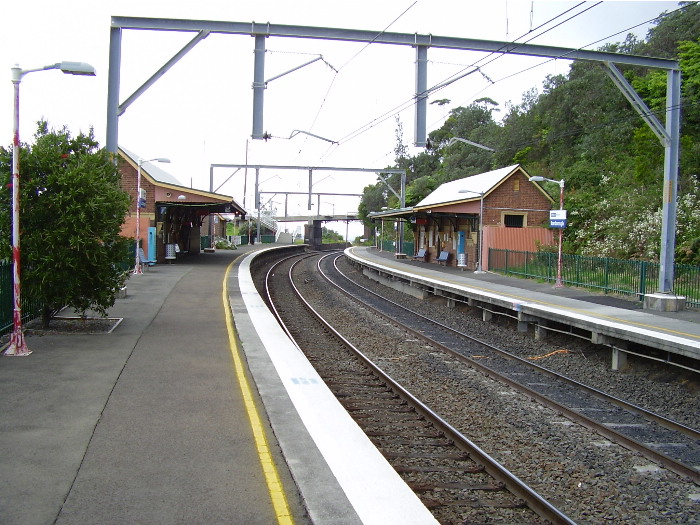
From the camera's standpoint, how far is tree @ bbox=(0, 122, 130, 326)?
10492mm

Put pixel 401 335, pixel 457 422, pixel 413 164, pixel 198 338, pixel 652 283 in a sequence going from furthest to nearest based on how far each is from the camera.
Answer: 1. pixel 413 164
2. pixel 652 283
3. pixel 401 335
4. pixel 198 338
5. pixel 457 422

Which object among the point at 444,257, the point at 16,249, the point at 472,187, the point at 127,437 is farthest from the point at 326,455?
the point at 472,187

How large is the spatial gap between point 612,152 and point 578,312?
24242 mm

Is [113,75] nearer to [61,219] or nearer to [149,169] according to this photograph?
[61,219]

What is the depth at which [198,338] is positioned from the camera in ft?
36.8

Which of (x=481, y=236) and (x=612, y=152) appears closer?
(x=481, y=236)

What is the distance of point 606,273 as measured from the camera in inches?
739

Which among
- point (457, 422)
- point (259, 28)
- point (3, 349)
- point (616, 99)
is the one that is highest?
point (616, 99)

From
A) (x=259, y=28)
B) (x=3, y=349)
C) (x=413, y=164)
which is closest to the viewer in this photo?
(x=3, y=349)

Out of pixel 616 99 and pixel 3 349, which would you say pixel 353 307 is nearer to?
pixel 3 349

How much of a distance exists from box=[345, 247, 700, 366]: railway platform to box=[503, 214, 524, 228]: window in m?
4.77

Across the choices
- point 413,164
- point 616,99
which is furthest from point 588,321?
point 413,164

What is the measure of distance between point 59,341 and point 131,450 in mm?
5795

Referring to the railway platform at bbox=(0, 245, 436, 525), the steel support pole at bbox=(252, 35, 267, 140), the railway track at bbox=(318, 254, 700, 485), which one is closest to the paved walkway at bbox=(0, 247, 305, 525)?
the railway platform at bbox=(0, 245, 436, 525)
